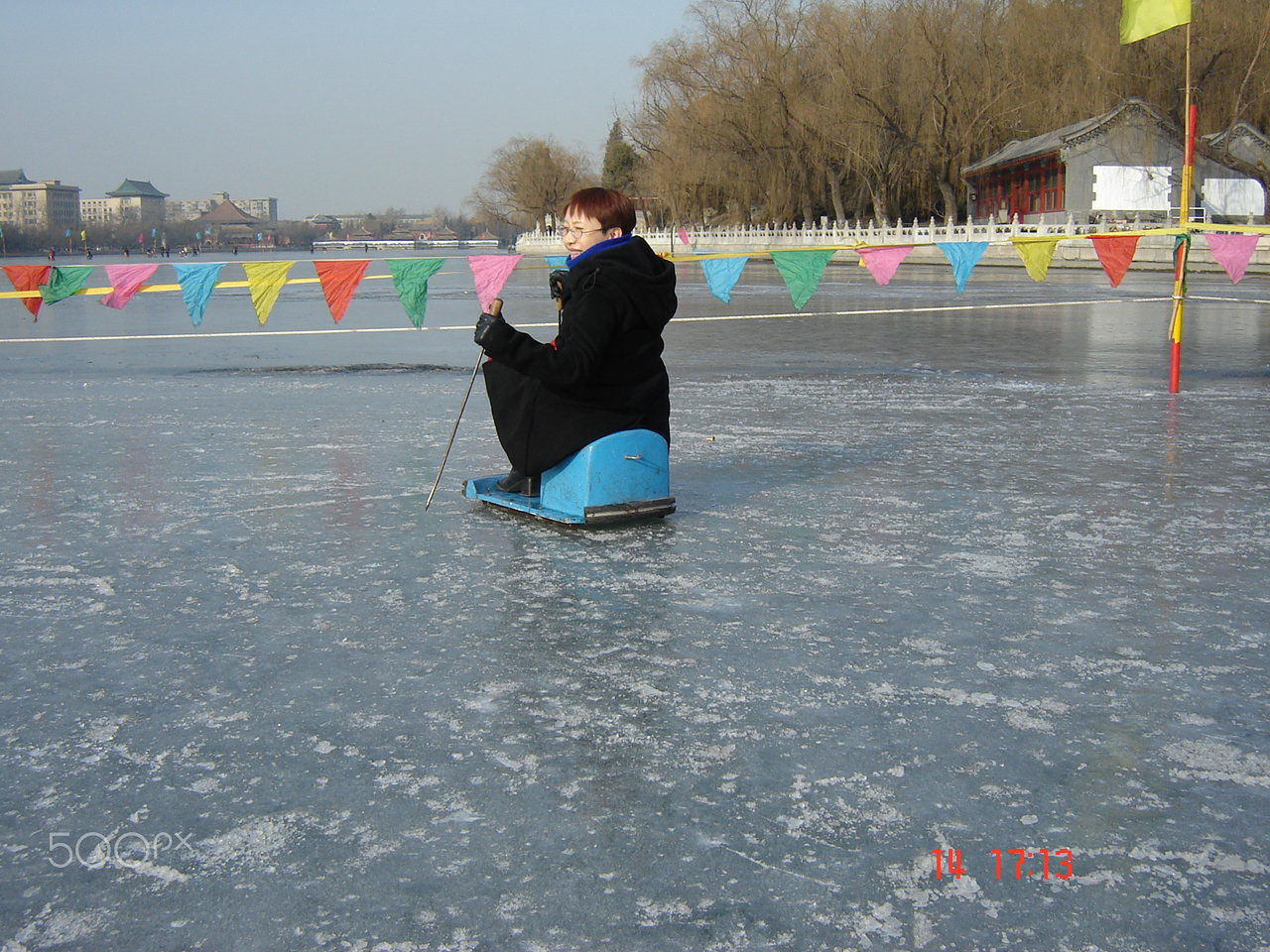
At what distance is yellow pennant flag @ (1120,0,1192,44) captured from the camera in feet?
28.7

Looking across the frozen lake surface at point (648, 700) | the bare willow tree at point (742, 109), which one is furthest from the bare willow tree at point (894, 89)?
the frozen lake surface at point (648, 700)

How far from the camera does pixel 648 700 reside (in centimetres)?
329

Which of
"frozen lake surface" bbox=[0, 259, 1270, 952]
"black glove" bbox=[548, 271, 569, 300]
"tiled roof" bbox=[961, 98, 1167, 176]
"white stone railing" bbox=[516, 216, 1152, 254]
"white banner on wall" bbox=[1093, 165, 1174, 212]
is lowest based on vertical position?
"frozen lake surface" bbox=[0, 259, 1270, 952]

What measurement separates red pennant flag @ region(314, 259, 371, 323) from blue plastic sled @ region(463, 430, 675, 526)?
4.60m

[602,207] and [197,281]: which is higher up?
[602,207]

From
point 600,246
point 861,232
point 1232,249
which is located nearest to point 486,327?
point 600,246

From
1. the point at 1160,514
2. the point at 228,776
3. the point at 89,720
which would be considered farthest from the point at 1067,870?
the point at 1160,514

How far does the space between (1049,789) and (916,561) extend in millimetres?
2009

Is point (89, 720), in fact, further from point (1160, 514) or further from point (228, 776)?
point (1160, 514)

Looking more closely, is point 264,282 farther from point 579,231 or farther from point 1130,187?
point 1130,187

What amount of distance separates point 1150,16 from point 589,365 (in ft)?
20.1

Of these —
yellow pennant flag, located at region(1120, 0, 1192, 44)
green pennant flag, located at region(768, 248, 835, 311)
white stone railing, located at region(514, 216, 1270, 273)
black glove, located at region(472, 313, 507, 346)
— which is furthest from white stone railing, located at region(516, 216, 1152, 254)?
black glove, located at region(472, 313, 507, 346)

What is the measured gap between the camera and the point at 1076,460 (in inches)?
268
